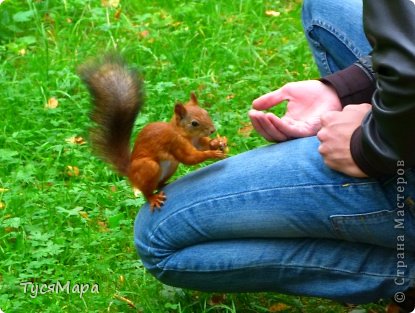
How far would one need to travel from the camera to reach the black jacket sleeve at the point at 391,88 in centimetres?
160

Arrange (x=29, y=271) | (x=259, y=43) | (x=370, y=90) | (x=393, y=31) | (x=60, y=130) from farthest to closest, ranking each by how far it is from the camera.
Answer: (x=259, y=43), (x=60, y=130), (x=29, y=271), (x=370, y=90), (x=393, y=31)

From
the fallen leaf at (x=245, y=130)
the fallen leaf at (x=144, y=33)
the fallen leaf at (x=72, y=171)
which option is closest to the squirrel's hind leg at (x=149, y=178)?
the fallen leaf at (x=72, y=171)

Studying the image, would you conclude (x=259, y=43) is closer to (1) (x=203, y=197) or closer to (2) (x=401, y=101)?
(1) (x=203, y=197)

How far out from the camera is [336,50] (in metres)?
2.22

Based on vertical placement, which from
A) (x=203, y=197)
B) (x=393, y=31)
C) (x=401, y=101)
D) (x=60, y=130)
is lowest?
(x=60, y=130)

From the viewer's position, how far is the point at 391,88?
1623 mm

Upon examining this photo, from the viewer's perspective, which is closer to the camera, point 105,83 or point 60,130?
point 105,83

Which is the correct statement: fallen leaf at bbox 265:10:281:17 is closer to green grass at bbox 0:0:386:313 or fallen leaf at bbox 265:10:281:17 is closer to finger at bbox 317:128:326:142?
green grass at bbox 0:0:386:313

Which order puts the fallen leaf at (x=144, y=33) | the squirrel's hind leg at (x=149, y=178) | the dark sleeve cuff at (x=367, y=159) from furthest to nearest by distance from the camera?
the fallen leaf at (x=144, y=33)
the squirrel's hind leg at (x=149, y=178)
the dark sleeve cuff at (x=367, y=159)

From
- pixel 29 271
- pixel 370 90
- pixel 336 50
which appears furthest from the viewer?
pixel 29 271

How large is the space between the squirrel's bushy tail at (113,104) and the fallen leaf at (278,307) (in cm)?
48

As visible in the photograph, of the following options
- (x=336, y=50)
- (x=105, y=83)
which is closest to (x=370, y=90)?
(x=336, y=50)

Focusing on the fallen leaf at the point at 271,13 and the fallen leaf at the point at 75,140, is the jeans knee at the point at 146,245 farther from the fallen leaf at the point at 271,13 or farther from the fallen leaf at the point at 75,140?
the fallen leaf at the point at 271,13

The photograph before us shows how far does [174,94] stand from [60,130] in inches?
16.0
